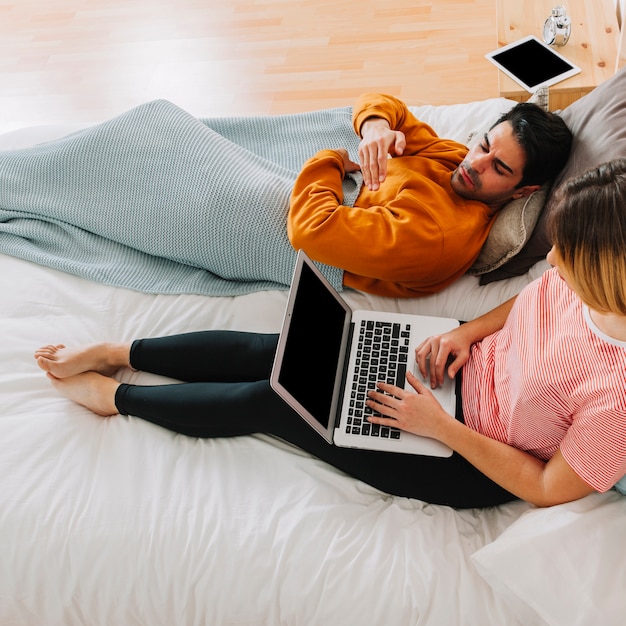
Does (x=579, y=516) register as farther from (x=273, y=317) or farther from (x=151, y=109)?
(x=151, y=109)

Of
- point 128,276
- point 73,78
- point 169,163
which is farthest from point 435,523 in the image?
point 73,78

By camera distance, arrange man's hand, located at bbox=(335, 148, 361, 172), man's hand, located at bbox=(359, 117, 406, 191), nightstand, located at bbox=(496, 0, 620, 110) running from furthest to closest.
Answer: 1. nightstand, located at bbox=(496, 0, 620, 110)
2. man's hand, located at bbox=(335, 148, 361, 172)
3. man's hand, located at bbox=(359, 117, 406, 191)

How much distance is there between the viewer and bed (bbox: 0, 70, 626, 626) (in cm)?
104

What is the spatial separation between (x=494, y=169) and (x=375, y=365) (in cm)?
52

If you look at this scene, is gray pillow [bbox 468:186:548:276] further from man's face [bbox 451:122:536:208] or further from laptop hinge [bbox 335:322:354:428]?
laptop hinge [bbox 335:322:354:428]

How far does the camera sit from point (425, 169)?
156 centimetres

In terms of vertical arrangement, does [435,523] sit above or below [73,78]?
below

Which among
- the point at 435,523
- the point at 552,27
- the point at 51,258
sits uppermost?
the point at 552,27

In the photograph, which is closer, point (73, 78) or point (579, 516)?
point (579, 516)

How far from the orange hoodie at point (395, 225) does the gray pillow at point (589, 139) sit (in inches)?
4.5

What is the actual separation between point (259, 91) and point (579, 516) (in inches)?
87.8

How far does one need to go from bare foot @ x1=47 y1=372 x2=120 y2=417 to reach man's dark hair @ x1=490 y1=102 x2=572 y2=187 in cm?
104

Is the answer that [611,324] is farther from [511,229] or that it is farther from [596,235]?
[511,229]

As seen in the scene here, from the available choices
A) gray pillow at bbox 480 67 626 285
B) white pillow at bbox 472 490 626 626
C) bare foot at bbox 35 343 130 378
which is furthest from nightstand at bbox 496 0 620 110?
bare foot at bbox 35 343 130 378
